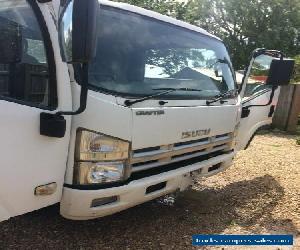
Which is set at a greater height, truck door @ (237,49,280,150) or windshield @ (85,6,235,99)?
windshield @ (85,6,235,99)

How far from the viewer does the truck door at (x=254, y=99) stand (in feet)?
16.5

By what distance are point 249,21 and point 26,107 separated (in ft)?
76.0

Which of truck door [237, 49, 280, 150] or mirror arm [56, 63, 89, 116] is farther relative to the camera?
truck door [237, 49, 280, 150]

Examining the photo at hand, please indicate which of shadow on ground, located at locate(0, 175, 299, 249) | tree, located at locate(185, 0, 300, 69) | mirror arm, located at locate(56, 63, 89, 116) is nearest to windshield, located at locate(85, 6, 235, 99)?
mirror arm, located at locate(56, 63, 89, 116)

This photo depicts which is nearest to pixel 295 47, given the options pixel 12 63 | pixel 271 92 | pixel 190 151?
pixel 271 92

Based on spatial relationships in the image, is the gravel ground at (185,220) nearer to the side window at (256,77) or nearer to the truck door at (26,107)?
the truck door at (26,107)

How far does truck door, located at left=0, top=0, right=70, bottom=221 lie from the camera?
2547 millimetres

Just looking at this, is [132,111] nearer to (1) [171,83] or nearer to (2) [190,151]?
(1) [171,83]

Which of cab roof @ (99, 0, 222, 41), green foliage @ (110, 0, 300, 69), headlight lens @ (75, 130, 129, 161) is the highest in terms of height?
green foliage @ (110, 0, 300, 69)

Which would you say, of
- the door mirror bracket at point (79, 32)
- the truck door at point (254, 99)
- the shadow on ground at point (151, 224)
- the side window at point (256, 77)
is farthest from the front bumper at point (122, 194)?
the side window at point (256, 77)

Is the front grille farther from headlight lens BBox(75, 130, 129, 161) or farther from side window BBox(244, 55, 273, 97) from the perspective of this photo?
side window BBox(244, 55, 273, 97)

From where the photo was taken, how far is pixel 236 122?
15.4 ft

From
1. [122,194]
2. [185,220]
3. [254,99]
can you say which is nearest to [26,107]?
[122,194]

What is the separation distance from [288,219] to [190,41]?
2164mm
